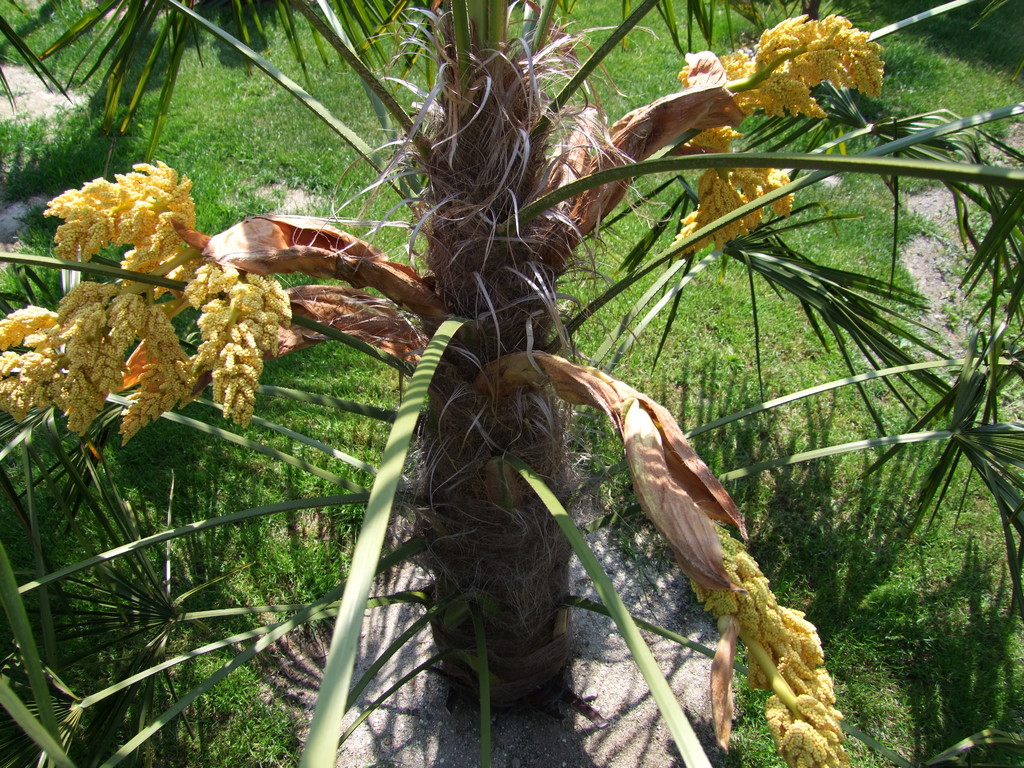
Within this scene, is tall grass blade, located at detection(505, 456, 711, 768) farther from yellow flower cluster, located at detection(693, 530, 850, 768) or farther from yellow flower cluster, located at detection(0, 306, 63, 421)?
yellow flower cluster, located at detection(0, 306, 63, 421)

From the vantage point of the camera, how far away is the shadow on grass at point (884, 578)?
2.11 metres

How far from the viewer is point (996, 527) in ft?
8.54

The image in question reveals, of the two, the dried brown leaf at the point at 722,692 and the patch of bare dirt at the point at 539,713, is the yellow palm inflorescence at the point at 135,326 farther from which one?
the patch of bare dirt at the point at 539,713

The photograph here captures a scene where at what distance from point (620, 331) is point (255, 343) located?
91 centimetres

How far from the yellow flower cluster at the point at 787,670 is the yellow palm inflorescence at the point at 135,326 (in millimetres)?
686

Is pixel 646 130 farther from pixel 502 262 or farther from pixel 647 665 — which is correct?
pixel 647 665

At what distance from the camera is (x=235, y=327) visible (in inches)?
33.7

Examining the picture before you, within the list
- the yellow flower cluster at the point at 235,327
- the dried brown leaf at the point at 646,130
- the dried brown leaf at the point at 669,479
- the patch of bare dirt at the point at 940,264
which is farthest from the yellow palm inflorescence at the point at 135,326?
the patch of bare dirt at the point at 940,264

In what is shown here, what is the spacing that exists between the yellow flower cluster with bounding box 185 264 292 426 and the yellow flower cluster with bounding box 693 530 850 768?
656 mm

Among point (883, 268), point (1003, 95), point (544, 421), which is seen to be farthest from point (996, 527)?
point (1003, 95)

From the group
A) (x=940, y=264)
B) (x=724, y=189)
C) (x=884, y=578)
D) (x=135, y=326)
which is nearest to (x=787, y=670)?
(x=724, y=189)

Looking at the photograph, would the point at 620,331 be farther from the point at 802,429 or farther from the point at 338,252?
the point at 802,429

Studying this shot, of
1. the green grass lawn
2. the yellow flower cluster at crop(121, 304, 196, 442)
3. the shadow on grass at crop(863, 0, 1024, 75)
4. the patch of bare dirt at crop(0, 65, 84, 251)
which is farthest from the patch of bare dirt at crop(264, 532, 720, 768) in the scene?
the shadow on grass at crop(863, 0, 1024, 75)

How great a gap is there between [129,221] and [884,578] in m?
2.47
